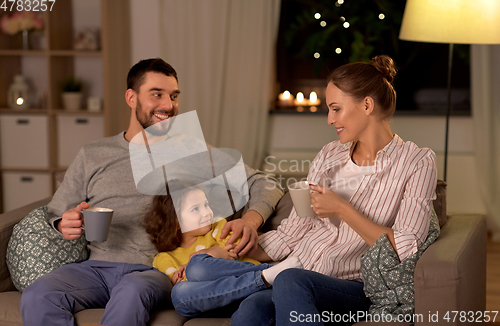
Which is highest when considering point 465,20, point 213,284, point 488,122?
point 465,20

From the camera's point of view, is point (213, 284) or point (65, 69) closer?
point (213, 284)

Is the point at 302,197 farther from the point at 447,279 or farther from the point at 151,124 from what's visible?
the point at 151,124

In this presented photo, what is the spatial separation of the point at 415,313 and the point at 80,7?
10.4 ft

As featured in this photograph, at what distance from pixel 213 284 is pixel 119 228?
0.48 m

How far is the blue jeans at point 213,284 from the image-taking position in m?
1.41

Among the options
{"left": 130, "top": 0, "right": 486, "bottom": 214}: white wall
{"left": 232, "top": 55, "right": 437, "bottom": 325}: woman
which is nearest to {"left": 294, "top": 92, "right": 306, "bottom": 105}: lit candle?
{"left": 130, "top": 0, "right": 486, "bottom": 214}: white wall

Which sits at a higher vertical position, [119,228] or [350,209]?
[350,209]

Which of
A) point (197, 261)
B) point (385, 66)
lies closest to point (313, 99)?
point (385, 66)

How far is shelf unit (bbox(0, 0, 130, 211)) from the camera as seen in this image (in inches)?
128

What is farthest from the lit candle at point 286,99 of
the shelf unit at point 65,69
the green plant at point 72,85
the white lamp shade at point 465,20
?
the white lamp shade at point 465,20

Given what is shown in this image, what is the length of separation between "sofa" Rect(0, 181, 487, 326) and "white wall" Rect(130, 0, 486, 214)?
1743mm

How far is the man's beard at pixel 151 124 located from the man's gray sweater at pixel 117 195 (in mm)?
98

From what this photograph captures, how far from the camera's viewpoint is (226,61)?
11.7 ft

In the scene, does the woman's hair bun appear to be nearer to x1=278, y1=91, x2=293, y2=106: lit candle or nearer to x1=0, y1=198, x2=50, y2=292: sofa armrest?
x1=0, y1=198, x2=50, y2=292: sofa armrest
